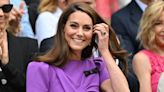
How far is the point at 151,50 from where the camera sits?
4.89 meters

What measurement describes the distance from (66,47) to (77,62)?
0.16 meters

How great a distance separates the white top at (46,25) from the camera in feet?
17.3

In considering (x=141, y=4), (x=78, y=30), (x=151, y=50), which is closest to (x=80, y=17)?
(x=78, y=30)

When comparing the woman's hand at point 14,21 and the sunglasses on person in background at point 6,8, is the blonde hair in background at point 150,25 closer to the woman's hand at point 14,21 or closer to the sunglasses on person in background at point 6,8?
the woman's hand at point 14,21

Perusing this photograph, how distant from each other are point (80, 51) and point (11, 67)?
0.56 meters

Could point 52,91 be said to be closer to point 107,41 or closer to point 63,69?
point 63,69

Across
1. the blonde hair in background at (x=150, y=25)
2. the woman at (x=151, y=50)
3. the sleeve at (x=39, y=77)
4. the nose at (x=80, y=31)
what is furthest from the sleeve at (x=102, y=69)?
the blonde hair in background at (x=150, y=25)

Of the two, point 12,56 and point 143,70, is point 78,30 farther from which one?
point 143,70

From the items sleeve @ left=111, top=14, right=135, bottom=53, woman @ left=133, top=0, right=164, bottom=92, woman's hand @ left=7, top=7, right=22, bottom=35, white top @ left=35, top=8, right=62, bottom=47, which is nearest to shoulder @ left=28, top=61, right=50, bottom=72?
woman's hand @ left=7, top=7, right=22, bottom=35

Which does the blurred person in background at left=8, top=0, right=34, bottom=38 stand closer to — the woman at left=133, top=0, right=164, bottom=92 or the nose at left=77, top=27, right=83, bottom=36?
the nose at left=77, top=27, right=83, bottom=36

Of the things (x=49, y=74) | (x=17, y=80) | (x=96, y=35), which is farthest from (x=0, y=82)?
(x=96, y=35)

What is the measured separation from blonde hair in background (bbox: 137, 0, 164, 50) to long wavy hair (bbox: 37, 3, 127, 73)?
1.70ft

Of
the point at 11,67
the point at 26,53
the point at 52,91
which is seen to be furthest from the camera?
the point at 26,53

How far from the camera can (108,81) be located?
421 cm
